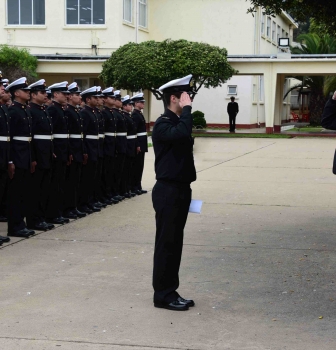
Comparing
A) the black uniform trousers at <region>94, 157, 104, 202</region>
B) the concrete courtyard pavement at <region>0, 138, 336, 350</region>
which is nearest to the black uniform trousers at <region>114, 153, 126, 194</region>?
the concrete courtyard pavement at <region>0, 138, 336, 350</region>

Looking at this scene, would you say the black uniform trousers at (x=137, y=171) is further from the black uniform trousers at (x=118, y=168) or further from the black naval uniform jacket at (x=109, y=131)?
the black naval uniform jacket at (x=109, y=131)

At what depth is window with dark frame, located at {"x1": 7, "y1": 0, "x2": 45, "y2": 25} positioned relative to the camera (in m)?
37.4

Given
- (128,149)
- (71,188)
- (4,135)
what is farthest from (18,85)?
(128,149)

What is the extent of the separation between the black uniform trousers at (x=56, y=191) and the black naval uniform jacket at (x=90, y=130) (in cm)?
95

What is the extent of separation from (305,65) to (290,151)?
1197cm

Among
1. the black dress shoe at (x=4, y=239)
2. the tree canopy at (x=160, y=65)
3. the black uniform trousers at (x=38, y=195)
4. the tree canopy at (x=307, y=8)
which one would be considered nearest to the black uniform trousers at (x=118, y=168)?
the black uniform trousers at (x=38, y=195)

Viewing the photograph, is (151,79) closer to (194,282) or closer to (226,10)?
(226,10)

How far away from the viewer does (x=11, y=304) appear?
626 centimetres

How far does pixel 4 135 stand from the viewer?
8984 mm

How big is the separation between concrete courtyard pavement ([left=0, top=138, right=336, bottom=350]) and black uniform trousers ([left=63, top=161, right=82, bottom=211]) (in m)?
0.44

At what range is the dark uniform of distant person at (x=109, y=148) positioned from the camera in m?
12.5

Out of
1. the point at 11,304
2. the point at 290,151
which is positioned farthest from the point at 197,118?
the point at 11,304

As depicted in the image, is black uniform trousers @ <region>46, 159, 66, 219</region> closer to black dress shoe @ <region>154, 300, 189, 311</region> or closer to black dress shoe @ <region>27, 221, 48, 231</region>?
black dress shoe @ <region>27, 221, 48, 231</region>

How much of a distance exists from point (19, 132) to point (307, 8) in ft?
14.9
